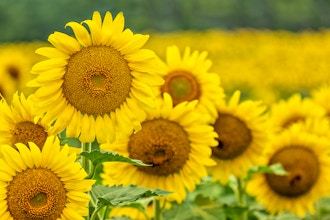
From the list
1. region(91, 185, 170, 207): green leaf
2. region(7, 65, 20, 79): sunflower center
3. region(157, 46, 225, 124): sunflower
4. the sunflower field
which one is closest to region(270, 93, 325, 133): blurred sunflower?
the sunflower field

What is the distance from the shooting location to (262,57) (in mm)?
9805

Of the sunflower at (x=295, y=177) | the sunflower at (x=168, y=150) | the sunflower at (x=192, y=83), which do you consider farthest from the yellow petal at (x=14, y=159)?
the sunflower at (x=295, y=177)

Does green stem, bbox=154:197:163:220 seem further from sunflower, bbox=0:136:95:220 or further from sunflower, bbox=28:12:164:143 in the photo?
sunflower, bbox=0:136:95:220

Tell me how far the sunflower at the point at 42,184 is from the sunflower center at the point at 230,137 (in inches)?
43.8

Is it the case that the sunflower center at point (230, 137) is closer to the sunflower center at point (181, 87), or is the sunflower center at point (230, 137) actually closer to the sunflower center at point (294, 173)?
the sunflower center at point (181, 87)

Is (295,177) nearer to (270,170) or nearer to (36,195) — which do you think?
(270,170)

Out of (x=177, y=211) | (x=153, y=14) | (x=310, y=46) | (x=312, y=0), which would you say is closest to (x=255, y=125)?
(x=177, y=211)

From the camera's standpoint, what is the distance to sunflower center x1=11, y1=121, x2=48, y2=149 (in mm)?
2217

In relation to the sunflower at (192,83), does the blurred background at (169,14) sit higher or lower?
higher

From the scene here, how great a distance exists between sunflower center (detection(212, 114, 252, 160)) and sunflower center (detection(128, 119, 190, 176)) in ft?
1.27

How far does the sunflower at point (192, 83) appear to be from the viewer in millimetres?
3045

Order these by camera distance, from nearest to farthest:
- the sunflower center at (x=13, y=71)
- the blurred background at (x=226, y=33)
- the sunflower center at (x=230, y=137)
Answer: the sunflower center at (x=230, y=137), the sunflower center at (x=13, y=71), the blurred background at (x=226, y=33)

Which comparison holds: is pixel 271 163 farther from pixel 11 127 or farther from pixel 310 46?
pixel 310 46

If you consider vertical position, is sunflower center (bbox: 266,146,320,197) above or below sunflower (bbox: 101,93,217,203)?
above
